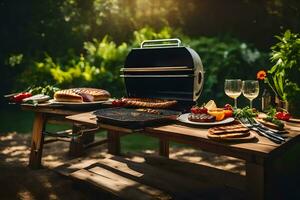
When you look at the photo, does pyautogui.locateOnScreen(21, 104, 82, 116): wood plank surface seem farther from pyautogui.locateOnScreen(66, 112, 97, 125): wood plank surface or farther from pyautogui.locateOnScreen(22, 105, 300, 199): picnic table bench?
pyautogui.locateOnScreen(22, 105, 300, 199): picnic table bench

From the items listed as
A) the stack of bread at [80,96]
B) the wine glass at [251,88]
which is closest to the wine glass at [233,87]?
the wine glass at [251,88]

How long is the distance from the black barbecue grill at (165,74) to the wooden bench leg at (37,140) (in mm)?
1404

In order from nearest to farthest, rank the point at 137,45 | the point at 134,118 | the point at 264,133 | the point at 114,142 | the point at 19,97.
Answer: the point at 264,133 < the point at 134,118 < the point at 19,97 < the point at 114,142 < the point at 137,45

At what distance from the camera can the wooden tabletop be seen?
2.08 metres

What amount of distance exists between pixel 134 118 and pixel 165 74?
47.5 inches

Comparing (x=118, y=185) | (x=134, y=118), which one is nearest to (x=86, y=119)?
(x=134, y=118)

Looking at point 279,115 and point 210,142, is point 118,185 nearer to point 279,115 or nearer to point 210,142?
point 210,142

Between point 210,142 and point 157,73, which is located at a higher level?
point 157,73

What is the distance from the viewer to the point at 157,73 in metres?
3.85

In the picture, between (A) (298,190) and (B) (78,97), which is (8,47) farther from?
(A) (298,190)

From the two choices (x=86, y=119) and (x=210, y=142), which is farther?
(x=86, y=119)

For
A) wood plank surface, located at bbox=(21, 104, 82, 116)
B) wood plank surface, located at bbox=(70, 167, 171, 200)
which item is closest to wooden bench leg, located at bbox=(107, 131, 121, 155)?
wood plank surface, located at bbox=(70, 167, 171, 200)

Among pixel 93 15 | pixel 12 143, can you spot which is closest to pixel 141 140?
pixel 12 143

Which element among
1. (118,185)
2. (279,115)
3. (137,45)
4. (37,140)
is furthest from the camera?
(137,45)
